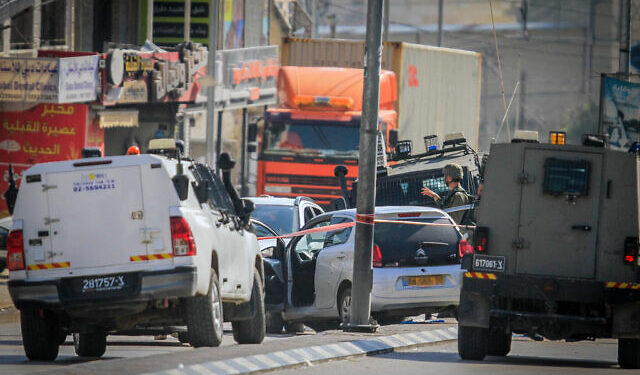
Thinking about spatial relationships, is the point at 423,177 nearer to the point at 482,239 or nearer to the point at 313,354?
the point at 482,239

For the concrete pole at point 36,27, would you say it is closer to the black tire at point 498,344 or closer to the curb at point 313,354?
the curb at point 313,354

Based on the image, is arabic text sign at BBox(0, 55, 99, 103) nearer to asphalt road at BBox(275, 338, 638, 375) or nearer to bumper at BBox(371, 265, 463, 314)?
bumper at BBox(371, 265, 463, 314)

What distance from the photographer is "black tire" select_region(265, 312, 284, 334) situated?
54.8 ft

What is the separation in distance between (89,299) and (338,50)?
75.5 ft

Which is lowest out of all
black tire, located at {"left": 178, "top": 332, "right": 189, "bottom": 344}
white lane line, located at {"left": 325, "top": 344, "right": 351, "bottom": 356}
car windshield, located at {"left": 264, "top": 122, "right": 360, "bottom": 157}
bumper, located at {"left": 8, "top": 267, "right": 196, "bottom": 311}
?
black tire, located at {"left": 178, "top": 332, "right": 189, "bottom": 344}

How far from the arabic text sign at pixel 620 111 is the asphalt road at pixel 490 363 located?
54.4 feet

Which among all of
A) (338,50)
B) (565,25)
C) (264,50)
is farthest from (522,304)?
(565,25)

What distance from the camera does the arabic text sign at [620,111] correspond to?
3072 cm

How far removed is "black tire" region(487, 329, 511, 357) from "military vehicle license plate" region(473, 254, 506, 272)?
3.15 feet

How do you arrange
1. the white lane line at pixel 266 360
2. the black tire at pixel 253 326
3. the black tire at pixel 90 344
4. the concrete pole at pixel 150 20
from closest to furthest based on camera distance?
the white lane line at pixel 266 360 < the black tire at pixel 90 344 < the black tire at pixel 253 326 < the concrete pole at pixel 150 20

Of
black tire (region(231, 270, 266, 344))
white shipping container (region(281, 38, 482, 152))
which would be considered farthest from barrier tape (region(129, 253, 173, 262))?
white shipping container (region(281, 38, 482, 152))

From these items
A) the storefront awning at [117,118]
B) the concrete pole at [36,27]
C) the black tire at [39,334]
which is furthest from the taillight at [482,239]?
the concrete pole at [36,27]

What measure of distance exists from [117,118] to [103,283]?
878 inches

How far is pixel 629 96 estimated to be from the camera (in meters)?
31.2
